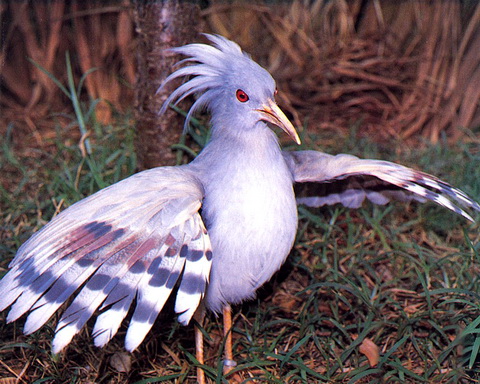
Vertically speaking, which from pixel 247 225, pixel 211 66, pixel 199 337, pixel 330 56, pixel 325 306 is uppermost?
pixel 211 66

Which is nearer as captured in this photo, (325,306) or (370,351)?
(370,351)

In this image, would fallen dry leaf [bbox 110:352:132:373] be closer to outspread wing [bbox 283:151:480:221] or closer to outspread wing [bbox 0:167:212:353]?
outspread wing [bbox 0:167:212:353]

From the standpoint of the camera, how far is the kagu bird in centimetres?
200

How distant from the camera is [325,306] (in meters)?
2.93

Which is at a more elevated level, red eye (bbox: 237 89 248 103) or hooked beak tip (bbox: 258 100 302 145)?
red eye (bbox: 237 89 248 103)

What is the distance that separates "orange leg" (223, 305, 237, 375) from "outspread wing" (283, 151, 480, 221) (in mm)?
664

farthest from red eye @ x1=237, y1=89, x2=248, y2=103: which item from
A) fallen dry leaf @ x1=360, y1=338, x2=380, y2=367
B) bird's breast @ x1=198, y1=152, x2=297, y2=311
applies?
fallen dry leaf @ x1=360, y1=338, x2=380, y2=367

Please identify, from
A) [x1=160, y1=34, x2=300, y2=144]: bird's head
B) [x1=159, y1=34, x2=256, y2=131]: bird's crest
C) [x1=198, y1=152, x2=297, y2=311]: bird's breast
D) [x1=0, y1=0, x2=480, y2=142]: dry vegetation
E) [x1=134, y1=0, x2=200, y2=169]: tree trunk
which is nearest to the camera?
[x1=198, y1=152, x2=297, y2=311]: bird's breast

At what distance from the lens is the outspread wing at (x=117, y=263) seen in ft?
6.45

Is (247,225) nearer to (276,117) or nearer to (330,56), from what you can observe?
(276,117)

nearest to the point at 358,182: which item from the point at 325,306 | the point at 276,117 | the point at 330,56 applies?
the point at 325,306

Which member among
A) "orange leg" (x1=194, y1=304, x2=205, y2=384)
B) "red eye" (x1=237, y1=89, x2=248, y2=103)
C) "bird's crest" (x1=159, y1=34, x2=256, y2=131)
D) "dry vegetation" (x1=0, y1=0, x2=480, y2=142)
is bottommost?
"orange leg" (x1=194, y1=304, x2=205, y2=384)

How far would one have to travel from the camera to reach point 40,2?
452 centimetres

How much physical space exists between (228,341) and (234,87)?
1.07 metres
